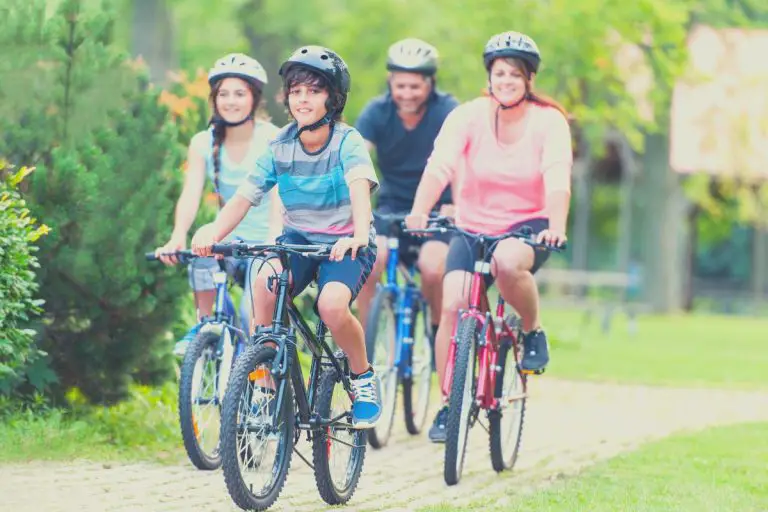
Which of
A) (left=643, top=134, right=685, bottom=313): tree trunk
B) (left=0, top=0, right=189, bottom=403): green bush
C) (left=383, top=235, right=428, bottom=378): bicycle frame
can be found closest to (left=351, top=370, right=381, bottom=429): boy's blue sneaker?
(left=0, top=0, right=189, bottom=403): green bush

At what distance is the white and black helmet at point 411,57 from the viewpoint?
9.03 meters

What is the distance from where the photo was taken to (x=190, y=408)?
24.5ft

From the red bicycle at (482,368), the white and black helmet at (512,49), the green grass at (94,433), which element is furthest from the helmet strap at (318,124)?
the green grass at (94,433)

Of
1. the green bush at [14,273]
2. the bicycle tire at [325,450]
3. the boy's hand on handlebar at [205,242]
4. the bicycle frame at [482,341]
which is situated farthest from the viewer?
the bicycle frame at [482,341]

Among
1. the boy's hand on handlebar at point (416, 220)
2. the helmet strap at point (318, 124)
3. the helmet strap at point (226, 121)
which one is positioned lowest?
the boy's hand on handlebar at point (416, 220)

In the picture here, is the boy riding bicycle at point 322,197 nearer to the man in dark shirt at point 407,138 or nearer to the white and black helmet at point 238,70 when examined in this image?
the white and black helmet at point 238,70

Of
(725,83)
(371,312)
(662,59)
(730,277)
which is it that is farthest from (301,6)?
(371,312)

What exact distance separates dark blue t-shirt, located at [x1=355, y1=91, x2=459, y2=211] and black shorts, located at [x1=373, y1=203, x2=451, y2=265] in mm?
126

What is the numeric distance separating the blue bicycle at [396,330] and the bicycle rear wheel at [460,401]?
117cm

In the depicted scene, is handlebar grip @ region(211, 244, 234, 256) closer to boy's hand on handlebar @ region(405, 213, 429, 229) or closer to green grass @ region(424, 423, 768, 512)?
green grass @ region(424, 423, 768, 512)

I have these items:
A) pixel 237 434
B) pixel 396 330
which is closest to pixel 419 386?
Answer: pixel 396 330

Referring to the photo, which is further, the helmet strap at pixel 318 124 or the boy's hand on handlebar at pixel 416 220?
the boy's hand on handlebar at pixel 416 220

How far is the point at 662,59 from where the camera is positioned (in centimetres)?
2019

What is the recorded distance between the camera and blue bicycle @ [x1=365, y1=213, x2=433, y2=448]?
29.5 feet
